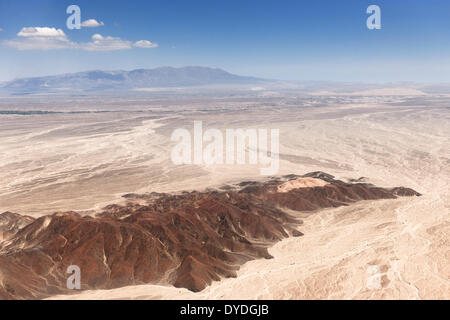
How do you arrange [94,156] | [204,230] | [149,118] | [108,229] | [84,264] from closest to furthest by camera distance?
[84,264] → [108,229] → [204,230] → [94,156] → [149,118]

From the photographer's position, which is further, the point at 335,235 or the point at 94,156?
the point at 94,156

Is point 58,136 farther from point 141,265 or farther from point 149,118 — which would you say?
point 141,265

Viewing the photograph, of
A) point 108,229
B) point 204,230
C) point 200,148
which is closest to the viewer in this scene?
point 108,229

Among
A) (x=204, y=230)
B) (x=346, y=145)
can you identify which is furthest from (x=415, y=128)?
(x=204, y=230)
